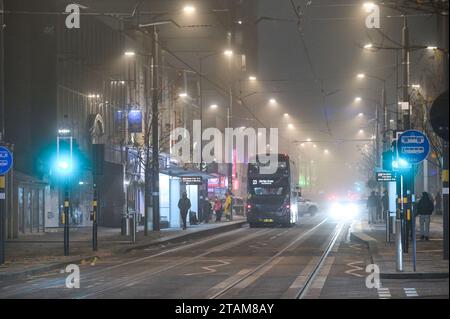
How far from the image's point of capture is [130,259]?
27.6 meters

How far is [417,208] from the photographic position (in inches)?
1272

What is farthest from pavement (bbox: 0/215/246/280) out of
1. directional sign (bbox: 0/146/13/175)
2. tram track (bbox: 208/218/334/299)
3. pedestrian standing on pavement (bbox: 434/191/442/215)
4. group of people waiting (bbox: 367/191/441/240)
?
pedestrian standing on pavement (bbox: 434/191/442/215)

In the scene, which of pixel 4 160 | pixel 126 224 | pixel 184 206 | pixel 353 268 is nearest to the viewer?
pixel 4 160

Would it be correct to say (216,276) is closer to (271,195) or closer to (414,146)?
(414,146)

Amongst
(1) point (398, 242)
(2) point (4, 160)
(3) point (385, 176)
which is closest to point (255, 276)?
(1) point (398, 242)

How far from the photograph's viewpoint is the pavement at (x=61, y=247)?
79.1 feet

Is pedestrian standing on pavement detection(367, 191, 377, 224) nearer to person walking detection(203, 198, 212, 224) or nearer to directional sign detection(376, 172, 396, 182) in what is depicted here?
person walking detection(203, 198, 212, 224)

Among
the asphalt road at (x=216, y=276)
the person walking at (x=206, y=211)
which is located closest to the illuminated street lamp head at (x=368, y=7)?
the asphalt road at (x=216, y=276)

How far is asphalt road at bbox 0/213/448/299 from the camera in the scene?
1723 cm

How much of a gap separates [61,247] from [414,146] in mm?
15253

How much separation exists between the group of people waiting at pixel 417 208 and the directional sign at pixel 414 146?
1020 cm
